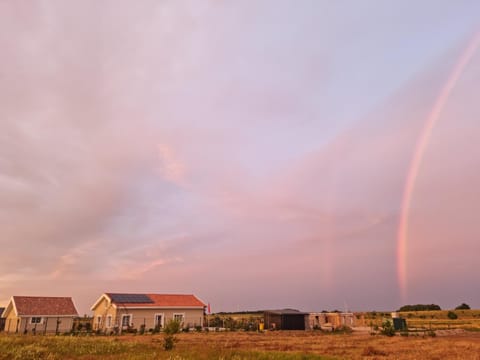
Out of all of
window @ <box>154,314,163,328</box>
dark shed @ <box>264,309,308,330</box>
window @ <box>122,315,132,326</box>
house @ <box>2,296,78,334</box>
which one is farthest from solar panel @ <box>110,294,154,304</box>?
dark shed @ <box>264,309,308,330</box>

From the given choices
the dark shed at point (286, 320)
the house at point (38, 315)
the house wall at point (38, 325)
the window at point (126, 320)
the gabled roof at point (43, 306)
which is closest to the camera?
the window at point (126, 320)

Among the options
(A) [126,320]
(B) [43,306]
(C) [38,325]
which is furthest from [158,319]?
(B) [43,306]

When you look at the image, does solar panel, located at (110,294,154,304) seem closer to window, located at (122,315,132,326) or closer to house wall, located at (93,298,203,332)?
house wall, located at (93,298,203,332)

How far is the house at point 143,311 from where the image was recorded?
47.0 meters

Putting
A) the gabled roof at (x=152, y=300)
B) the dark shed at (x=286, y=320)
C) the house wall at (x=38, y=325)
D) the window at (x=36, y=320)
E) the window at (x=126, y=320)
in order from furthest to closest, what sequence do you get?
the dark shed at (x=286, y=320) < the window at (x=36, y=320) < the house wall at (x=38, y=325) < the gabled roof at (x=152, y=300) < the window at (x=126, y=320)

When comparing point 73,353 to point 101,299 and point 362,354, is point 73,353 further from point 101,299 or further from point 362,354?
point 101,299

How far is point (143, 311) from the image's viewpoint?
48719 mm

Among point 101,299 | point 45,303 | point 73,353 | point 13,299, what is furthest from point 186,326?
point 73,353

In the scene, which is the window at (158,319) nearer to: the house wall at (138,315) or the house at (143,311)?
the house at (143,311)

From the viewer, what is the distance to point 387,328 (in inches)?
1506

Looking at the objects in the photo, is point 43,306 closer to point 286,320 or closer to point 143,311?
point 143,311

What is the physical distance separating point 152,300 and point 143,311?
3243mm

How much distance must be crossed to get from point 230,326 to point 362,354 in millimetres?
34680

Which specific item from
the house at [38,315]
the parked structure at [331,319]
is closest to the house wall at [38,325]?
the house at [38,315]
